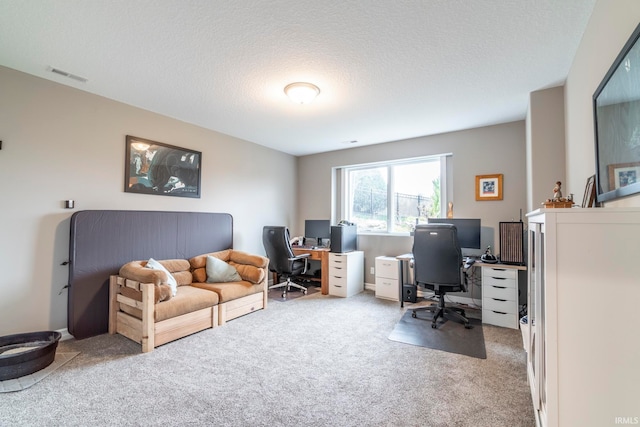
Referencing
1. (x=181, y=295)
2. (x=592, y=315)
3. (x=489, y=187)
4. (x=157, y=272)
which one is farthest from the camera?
(x=489, y=187)

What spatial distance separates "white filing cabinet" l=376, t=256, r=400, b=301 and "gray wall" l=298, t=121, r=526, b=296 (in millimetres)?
455

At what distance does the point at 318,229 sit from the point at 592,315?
173 inches

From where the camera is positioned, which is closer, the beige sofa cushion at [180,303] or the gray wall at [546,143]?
the beige sofa cushion at [180,303]

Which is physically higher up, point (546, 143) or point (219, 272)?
point (546, 143)

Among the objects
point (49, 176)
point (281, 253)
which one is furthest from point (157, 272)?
point (281, 253)

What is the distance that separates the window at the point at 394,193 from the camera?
4496 millimetres

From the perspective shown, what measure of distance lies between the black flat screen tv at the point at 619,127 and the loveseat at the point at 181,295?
3.34 meters

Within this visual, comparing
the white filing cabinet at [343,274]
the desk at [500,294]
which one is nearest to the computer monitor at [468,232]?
the desk at [500,294]

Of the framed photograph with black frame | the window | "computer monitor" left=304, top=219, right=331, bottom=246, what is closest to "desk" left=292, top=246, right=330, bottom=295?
"computer monitor" left=304, top=219, right=331, bottom=246

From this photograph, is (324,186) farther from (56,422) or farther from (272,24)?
(56,422)

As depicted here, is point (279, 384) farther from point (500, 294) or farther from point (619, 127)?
point (500, 294)

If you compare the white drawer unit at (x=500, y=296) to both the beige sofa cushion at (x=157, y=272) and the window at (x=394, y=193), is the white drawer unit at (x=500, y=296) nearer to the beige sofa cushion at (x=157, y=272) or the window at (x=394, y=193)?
A: the window at (x=394, y=193)

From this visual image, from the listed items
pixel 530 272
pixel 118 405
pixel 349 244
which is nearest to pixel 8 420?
pixel 118 405

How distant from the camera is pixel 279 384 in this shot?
2057mm
